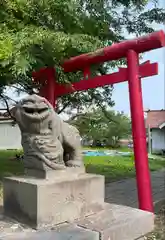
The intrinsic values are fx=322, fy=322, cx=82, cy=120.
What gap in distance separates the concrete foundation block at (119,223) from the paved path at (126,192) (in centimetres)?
179

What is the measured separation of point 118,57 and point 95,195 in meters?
2.39

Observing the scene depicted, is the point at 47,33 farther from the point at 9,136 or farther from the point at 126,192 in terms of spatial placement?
the point at 9,136

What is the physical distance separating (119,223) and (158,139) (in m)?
22.5

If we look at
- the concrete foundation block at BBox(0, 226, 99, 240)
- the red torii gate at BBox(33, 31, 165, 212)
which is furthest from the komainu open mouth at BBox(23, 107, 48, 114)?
the red torii gate at BBox(33, 31, 165, 212)

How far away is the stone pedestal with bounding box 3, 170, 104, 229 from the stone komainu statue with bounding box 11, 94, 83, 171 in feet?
0.52

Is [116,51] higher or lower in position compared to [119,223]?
higher

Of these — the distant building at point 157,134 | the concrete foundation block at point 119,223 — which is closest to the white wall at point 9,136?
the distant building at point 157,134

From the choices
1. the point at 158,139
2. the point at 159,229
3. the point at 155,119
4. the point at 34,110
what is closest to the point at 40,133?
the point at 34,110

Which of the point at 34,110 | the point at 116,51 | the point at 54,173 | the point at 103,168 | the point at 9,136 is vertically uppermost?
the point at 116,51

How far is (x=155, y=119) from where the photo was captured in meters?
27.1

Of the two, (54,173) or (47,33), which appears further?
(47,33)

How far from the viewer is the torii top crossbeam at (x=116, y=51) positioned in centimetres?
464

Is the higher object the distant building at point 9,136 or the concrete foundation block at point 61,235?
the distant building at point 9,136

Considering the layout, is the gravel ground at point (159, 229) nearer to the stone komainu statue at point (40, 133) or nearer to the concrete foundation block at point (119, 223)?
the concrete foundation block at point (119, 223)
